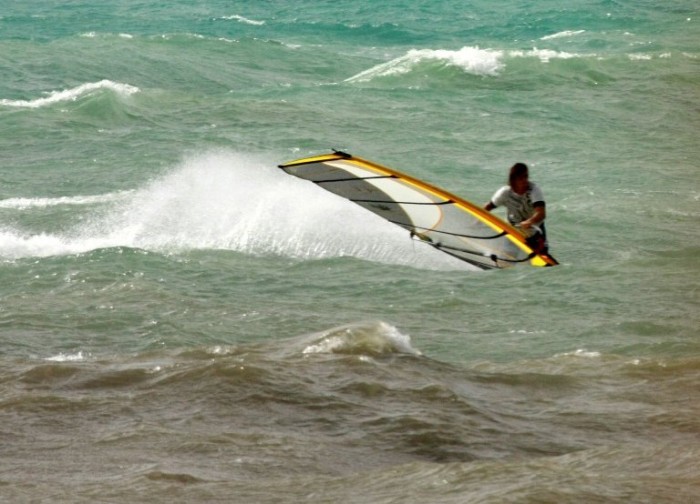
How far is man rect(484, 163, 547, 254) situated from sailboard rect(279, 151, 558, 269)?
0.11 meters

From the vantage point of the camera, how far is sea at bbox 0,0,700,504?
7.00 metres

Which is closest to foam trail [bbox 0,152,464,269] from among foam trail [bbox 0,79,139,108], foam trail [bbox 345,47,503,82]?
foam trail [bbox 0,79,139,108]

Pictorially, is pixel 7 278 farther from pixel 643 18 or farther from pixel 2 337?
pixel 643 18

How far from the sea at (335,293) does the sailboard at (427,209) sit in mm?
338

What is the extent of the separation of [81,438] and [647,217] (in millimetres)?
9583

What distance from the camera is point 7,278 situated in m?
12.5

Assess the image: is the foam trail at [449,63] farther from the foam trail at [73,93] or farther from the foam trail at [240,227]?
the foam trail at [240,227]

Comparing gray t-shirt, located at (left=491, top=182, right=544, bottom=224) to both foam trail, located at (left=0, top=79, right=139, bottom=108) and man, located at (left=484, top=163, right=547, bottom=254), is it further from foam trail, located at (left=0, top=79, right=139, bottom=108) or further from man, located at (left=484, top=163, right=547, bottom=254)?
foam trail, located at (left=0, top=79, right=139, bottom=108)

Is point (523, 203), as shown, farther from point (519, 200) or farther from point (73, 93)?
point (73, 93)

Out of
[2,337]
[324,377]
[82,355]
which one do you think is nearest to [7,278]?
[2,337]

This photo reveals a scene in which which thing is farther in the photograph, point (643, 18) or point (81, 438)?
point (643, 18)

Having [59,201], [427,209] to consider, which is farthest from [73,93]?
[427,209]

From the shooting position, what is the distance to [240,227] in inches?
584

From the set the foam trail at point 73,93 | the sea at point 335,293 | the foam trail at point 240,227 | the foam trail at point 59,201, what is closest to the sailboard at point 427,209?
the sea at point 335,293
